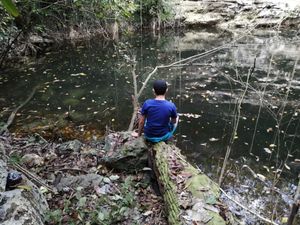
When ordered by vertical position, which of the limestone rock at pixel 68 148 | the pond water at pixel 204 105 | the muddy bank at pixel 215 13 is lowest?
the muddy bank at pixel 215 13

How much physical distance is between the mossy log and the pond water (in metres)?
0.56

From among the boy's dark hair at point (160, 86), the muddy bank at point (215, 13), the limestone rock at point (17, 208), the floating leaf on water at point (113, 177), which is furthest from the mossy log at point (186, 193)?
the muddy bank at point (215, 13)

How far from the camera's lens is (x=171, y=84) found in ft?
29.7

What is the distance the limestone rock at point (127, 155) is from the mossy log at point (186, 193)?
1.16 feet

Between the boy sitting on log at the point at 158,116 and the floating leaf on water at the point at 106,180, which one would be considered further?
the boy sitting on log at the point at 158,116

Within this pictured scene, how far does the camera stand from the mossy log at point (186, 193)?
3049 mm

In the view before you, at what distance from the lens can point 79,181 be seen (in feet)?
13.1

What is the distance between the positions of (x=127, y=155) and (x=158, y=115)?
69 centimetres

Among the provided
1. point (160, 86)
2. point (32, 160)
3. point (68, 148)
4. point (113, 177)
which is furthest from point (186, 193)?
point (68, 148)

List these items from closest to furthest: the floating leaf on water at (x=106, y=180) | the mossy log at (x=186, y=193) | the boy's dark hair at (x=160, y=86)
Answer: the mossy log at (x=186, y=193)
the floating leaf on water at (x=106, y=180)
the boy's dark hair at (x=160, y=86)

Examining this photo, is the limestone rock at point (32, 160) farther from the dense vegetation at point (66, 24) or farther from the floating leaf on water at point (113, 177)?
the dense vegetation at point (66, 24)

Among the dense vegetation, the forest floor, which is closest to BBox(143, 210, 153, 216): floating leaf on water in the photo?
the forest floor

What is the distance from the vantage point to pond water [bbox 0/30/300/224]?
16.0ft

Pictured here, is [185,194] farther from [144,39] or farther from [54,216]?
[144,39]
